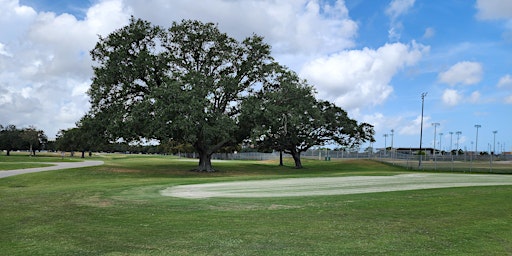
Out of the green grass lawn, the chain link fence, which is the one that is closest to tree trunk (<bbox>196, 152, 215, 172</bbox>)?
the chain link fence

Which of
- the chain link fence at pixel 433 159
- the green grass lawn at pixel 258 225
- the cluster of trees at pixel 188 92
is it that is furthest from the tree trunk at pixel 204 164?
the green grass lawn at pixel 258 225

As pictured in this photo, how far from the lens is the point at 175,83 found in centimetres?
4350

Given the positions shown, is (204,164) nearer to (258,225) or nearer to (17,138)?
(258,225)

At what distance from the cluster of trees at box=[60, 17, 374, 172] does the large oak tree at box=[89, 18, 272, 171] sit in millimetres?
99

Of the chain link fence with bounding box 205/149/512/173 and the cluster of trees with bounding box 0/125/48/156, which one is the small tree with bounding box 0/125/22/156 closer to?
the cluster of trees with bounding box 0/125/48/156

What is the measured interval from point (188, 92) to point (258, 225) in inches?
1302

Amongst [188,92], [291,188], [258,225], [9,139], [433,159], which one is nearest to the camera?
[258,225]

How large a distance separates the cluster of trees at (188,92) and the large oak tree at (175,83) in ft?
0.32

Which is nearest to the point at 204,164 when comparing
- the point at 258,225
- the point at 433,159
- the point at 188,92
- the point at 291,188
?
the point at 188,92

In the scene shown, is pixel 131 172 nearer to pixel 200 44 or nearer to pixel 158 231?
pixel 200 44

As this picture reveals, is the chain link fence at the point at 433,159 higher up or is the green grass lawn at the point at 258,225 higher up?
the chain link fence at the point at 433,159

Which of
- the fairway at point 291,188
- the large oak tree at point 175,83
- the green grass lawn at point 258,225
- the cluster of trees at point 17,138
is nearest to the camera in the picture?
the green grass lawn at point 258,225

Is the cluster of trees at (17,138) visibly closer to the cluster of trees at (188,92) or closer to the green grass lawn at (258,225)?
the cluster of trees at (188,92)

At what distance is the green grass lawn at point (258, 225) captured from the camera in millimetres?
8812
